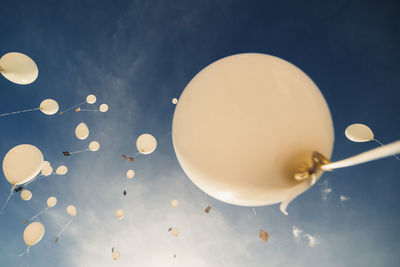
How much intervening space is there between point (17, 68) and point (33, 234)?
9.80 ft

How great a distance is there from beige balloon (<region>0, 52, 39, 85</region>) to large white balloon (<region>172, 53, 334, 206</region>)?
3.10 m

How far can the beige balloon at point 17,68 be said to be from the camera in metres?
2.76

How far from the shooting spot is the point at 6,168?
2904mm

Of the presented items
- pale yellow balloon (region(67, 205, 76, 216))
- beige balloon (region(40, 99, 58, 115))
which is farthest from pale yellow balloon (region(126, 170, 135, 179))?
beige balloon (region(40, 99, 58, 115))

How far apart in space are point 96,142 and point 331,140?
16.5 ft

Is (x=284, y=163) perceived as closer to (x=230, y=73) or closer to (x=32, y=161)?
(x=230, y=73)

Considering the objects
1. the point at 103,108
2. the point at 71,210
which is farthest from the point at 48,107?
the point at 71,210

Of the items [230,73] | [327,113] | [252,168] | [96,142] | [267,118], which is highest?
[230,73]

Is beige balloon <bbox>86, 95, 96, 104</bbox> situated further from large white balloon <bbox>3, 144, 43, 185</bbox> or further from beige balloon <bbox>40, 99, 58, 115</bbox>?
large white balloon <bbox>3, 144, 43, 185</bbox>

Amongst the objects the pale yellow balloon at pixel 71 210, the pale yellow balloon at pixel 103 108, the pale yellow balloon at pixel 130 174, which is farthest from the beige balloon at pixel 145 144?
the pale yellow balloon at pixel 71 210

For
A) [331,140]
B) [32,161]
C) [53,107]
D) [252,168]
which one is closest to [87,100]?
[53,107]

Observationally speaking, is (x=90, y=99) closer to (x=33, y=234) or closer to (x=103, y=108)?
(x=103, y=108)

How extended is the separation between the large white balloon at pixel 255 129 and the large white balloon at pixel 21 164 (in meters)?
2.91

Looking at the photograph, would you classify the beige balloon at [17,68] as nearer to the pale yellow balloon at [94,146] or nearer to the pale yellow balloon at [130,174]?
the pale yellow balloon at [94,146]
